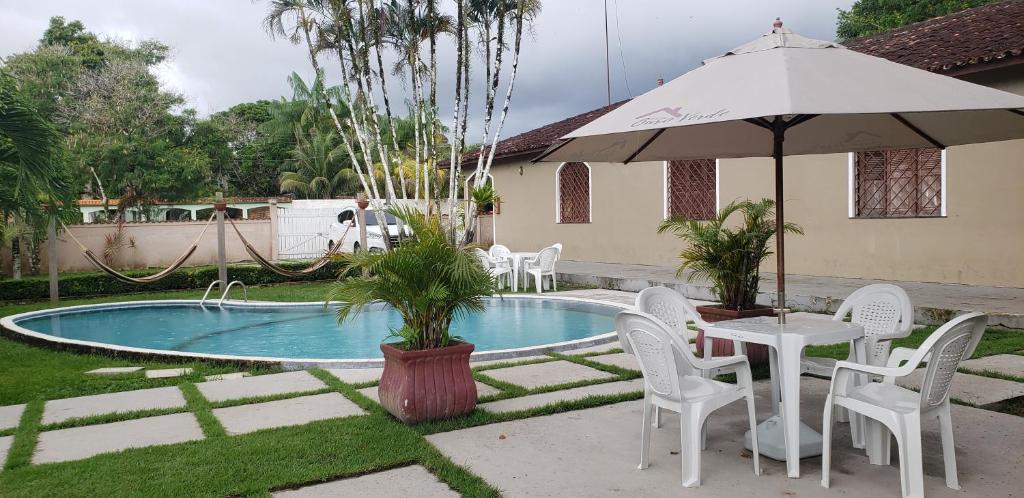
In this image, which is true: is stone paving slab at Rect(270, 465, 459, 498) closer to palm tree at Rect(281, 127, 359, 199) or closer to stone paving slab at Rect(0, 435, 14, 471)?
stone paving slab at Rect(0, 435, 14, 471)

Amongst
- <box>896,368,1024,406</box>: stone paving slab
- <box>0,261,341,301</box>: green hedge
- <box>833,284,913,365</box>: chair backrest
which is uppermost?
<box>833,284,913,365</box>: chair backrest


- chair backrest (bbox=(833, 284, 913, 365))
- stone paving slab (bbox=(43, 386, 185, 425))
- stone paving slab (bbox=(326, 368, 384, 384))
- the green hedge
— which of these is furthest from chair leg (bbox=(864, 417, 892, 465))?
the green hedge

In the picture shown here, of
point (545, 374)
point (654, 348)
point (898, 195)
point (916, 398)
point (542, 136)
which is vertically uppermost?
point (542, 136)

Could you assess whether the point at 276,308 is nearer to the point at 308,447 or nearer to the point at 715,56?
the point at 308,447

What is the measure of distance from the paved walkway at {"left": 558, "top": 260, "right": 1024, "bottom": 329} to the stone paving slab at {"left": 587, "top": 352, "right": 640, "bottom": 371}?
3.21 meters

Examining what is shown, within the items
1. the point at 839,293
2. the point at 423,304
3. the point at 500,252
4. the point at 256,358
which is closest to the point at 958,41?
the point at 839,293

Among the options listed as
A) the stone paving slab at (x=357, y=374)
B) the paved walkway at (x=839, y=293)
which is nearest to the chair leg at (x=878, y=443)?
the stone paving slab at (x=357, y=374)

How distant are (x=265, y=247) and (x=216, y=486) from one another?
17.2 meters

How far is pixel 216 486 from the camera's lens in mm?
3023

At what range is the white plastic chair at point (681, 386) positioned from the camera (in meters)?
3.00

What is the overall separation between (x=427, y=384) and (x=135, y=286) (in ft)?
37.3

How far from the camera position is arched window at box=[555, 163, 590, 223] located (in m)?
15.3

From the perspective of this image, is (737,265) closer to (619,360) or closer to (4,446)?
(619,360)

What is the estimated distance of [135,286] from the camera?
13156 mm
